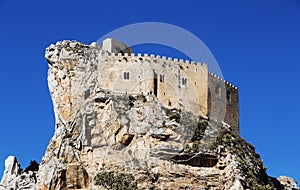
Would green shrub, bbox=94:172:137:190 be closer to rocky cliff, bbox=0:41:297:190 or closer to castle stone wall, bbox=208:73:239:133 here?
rocky cliff, bbox=0:41:297:190

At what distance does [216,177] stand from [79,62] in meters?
17.8

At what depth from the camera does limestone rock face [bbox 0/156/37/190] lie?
2628 inches

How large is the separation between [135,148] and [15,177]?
672 inches

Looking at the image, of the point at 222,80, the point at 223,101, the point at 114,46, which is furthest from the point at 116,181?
the point at 222,80

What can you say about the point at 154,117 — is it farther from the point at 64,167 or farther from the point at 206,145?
the point at 64,167

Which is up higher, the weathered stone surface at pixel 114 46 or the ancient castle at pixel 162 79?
the weathered stone surface at pixel 114 46

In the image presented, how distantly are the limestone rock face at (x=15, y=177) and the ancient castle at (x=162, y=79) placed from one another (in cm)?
1431

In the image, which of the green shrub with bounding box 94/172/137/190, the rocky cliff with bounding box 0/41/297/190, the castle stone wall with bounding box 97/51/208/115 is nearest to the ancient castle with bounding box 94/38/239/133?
the castle stone wall with bounding box 97/51/208/115

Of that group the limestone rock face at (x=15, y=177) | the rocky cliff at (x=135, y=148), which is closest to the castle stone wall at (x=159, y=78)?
the rocky cliff at (x=135, y=148)

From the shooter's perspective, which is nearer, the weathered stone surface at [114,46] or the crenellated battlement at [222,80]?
the weathered stone surface at [114,46]

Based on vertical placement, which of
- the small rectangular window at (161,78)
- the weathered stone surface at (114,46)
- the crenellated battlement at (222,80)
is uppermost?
the weathered stone surface at (114,46)

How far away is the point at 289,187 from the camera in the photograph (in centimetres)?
7106

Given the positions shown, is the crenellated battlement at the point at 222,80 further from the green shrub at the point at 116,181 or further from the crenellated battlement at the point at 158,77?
the green shrub at the point at 116,181

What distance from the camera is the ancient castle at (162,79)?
60.5 meters
